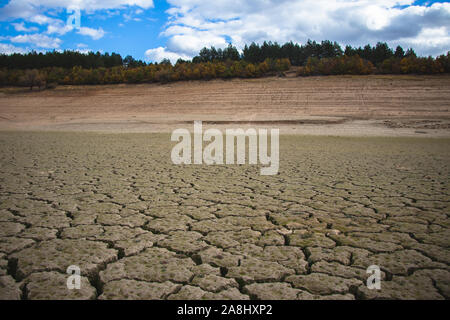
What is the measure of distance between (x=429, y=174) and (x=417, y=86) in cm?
1935

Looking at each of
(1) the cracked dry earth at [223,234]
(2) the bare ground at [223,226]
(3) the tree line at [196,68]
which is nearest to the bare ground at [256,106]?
(3) the tree line at [196,68]

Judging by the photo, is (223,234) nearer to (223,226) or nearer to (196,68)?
(223,226)

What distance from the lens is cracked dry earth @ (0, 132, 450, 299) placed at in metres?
1.77

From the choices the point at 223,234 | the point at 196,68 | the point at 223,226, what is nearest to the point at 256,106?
the point at 196,68

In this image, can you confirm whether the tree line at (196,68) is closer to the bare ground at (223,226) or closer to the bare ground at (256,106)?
the bare ground at (256,106)

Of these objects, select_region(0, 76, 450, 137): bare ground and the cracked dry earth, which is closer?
the cracked dry earth

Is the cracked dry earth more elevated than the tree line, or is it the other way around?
the tree line

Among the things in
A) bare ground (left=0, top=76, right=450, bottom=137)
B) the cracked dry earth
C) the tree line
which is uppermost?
the tree line

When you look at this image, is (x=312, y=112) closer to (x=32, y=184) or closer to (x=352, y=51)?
(x=32, y=184)

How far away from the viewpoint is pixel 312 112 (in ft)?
62.0

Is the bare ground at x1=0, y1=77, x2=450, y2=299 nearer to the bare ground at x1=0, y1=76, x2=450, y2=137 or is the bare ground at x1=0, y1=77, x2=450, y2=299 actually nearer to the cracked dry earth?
the cracked dry earth

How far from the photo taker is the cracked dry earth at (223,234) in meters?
1.77

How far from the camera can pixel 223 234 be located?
2.51 meters

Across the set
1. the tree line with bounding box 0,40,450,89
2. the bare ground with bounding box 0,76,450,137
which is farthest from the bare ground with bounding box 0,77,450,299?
the tree line with bounding box 0,40,450,89
